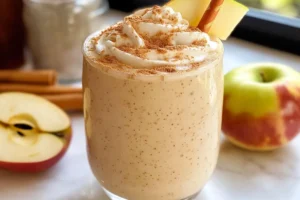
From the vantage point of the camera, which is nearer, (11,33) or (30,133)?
(30,133)

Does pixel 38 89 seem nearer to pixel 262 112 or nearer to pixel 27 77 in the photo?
pixel 27 77

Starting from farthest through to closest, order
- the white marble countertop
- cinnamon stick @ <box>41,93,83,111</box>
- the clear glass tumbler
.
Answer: cinnamon stick @ <box>41,93,83,111</box> < the white marble countertop < the clear glass tumbler

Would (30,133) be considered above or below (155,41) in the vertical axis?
below

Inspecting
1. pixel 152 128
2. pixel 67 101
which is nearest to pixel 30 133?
pixel 67 101

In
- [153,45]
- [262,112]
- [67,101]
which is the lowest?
[67,101]

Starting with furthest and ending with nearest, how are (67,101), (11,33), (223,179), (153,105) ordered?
(11,33) → (67,101) → (223,179) → (153,105)

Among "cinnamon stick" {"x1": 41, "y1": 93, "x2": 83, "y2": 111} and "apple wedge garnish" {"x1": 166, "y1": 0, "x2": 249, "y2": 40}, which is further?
"cinnamon stick" {"x1": 41, "y1": 93, "x2": 83, "y2": 111}

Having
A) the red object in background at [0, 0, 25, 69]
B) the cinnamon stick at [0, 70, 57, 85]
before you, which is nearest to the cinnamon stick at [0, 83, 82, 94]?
the cinnamon stick at [0, 70, 57, 85]

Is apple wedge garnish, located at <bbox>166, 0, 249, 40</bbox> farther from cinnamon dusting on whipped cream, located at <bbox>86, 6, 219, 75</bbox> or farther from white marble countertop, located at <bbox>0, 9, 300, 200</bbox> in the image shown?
white marble countertop, located at <bbox>0, 9, 300, 200</bbox>
